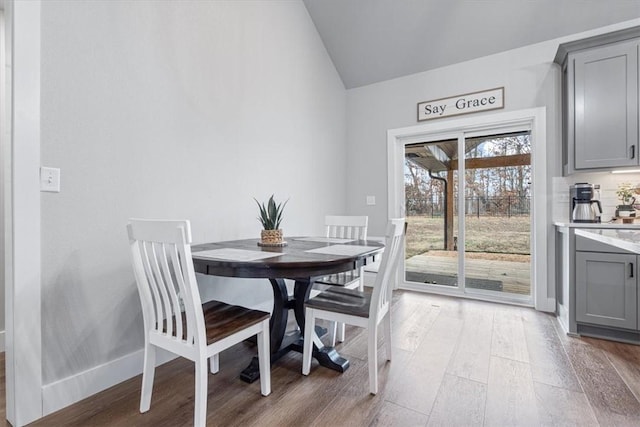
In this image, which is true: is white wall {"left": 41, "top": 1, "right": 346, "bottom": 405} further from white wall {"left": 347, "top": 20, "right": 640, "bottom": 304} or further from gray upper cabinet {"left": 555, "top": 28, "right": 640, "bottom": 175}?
gray upper cabinet {"left": 555, "top": 28, "right": 640, "bottom": 175}

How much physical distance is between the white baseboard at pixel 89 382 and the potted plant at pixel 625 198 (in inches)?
155

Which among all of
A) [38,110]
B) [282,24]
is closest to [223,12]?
[282,24]

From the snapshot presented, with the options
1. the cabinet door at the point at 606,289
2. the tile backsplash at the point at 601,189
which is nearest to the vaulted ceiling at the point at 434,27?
the tile backsplash at the point at 601,189

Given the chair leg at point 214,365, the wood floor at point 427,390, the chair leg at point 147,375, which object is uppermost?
the chair leg at point 147,375

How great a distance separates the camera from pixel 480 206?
3.52 meters

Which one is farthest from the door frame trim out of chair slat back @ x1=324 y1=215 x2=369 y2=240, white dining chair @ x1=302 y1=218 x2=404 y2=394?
white dining chair @ x1=302 y1=218 x2=404 y2=394

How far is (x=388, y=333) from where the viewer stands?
6.61 ft

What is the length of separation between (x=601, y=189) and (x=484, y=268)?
4.30 ft

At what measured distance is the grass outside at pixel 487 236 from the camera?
3336 millimetres

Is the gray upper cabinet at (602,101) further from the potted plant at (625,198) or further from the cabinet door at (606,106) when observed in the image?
the potted plant at (625,198)

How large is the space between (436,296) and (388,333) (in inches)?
70.2

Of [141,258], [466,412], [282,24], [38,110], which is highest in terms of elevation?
[282,24]

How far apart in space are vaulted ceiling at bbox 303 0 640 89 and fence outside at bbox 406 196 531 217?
1434 mm

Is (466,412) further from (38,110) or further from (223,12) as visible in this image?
(223,12)
